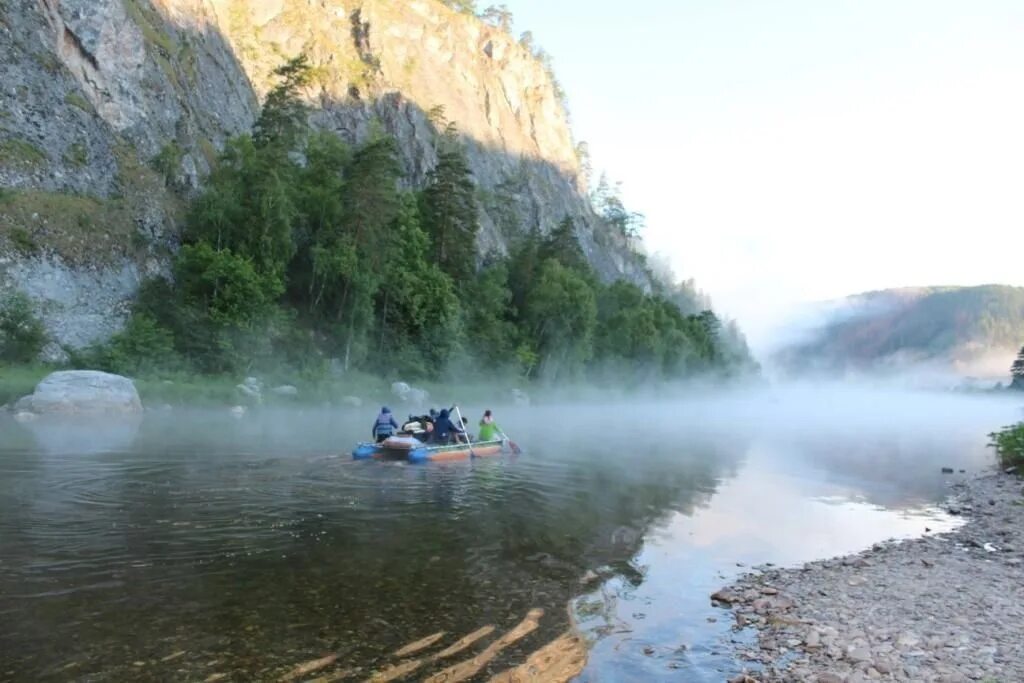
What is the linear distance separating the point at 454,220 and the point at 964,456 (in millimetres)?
43055

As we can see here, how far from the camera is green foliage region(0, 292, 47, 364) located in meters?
32.2

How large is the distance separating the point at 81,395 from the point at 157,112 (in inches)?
1019

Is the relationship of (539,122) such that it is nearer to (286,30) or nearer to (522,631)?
(286,30)

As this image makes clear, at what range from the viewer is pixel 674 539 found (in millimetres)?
14477

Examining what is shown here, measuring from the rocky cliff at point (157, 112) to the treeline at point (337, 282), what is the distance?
255 centimetres

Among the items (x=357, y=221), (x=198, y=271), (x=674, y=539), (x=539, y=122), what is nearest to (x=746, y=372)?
(x=539, y=122)

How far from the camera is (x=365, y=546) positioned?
12.2m

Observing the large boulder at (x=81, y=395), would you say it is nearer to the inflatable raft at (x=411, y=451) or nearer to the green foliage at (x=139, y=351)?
the green foliage at (x=139, y=351)

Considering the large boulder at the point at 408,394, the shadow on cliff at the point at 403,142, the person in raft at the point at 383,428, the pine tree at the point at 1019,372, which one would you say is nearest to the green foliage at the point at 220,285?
the shadow on cliff at the point at 403,142

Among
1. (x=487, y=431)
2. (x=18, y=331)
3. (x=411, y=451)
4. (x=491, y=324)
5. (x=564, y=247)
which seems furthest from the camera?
(x=564, y=247)

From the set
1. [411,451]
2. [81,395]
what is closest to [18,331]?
[81,395]

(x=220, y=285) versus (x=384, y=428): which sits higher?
(x=220, y=285)

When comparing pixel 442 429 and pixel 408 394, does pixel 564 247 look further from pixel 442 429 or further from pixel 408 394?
pixel 442 429

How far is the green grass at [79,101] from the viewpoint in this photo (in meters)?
41.7
